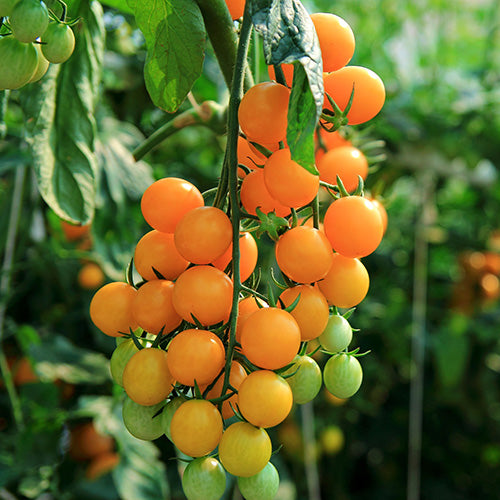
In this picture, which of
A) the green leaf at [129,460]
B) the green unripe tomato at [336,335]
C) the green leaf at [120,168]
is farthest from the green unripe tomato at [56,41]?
the green leaf at [129,460]

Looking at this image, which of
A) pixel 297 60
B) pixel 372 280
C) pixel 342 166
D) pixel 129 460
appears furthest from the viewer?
pixel 372 280

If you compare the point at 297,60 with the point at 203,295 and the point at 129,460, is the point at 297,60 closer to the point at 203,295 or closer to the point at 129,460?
the point at 203,295

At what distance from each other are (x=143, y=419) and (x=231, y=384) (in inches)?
2.1

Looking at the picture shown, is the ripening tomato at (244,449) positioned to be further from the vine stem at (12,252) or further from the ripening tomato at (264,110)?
the vine stem at (12,252)

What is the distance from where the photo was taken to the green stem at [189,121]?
462mm

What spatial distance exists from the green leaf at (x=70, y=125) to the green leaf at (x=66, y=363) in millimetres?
364

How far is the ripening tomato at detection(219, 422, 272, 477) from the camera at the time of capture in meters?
0.28

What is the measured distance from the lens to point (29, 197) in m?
0.75

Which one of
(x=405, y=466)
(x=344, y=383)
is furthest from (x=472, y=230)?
(x=344, y=383)

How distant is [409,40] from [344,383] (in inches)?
53.4

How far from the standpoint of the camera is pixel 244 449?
28cm

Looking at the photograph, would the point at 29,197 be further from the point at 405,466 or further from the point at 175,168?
the point at 405,466

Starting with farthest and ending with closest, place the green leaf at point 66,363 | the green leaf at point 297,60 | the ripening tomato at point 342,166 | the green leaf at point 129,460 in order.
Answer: the green leaf at point 66,363, the green leaf at point 129,460, the ripening tomato at point 342,166, the green leaf at point 297,60

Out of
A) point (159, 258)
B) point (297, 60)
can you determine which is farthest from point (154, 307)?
point (297, 60)
